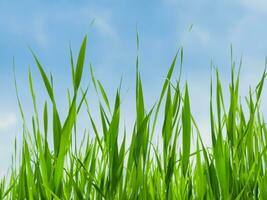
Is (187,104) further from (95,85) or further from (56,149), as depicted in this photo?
(56,149)

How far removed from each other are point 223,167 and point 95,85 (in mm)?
375

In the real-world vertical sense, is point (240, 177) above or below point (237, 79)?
below

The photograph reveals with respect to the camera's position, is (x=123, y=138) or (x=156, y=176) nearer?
(x=123, y=138)

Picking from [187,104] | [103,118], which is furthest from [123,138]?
[187,104]

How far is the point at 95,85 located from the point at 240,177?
0.44m

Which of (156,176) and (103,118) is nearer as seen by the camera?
(103,118)

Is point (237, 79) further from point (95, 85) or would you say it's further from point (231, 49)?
point (95, 85)

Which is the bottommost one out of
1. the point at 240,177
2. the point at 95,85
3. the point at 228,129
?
the point at 240,177

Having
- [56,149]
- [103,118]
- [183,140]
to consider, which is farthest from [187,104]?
[56,149]

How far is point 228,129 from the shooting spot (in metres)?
1.19

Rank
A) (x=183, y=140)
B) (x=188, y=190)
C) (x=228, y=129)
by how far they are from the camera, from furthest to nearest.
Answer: (x=188, y=190) → (x=228, y=129) → (x=183, y=140)

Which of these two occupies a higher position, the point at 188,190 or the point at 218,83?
the point at 218,83

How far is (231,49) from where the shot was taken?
117 centimetres

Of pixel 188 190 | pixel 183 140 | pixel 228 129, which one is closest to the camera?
pixel 183 140
